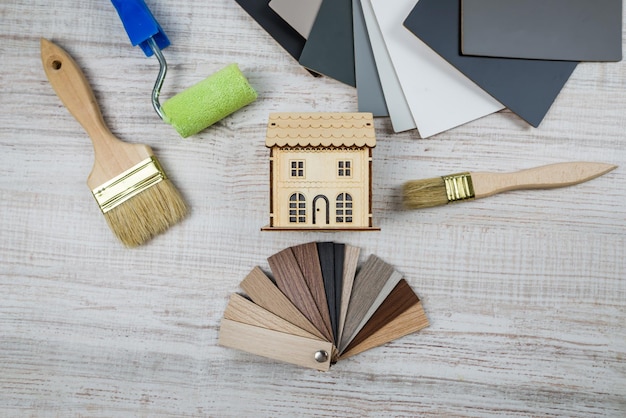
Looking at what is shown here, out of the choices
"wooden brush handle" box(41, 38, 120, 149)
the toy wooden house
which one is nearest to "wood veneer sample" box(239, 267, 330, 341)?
the toy wooden house

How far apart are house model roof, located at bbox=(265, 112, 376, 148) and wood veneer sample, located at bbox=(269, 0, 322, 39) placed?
0.75ft

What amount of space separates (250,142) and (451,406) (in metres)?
0.68

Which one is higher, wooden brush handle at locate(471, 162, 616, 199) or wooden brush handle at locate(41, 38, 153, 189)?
wooden brush handle at locate(41, 38, 153, 189)

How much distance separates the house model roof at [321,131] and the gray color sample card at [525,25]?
291 mm

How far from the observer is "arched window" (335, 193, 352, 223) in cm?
109

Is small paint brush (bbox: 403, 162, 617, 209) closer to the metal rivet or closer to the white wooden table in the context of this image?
the white wooden table

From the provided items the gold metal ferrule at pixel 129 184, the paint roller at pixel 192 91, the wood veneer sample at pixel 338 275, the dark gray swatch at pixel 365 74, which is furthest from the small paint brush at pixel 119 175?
the dark gray swatch at pixel 365 74

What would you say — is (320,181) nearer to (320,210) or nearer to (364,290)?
(320,210)

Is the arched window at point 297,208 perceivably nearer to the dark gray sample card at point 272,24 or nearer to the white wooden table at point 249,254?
the white wooden table at point 249,254

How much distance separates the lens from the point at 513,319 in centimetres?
124

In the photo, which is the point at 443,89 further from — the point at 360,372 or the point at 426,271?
the point at 360,372

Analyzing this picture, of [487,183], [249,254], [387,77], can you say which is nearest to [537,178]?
[487,183]

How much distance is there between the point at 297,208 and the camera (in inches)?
43.0

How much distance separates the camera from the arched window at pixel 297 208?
109cm
